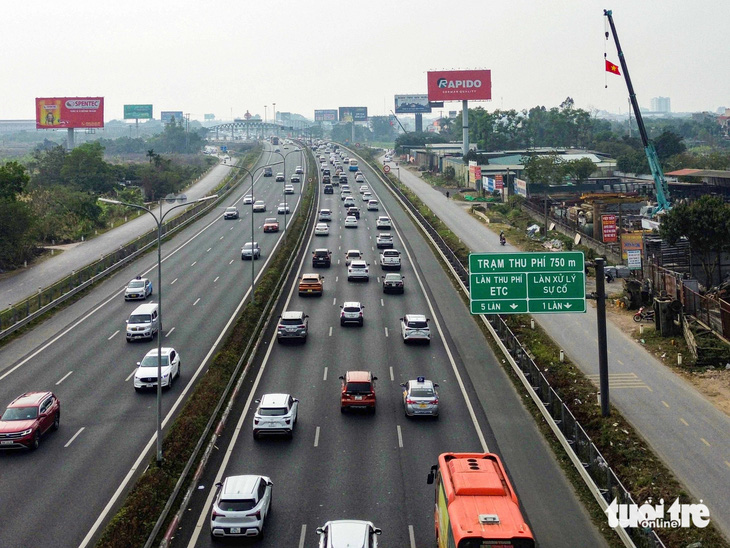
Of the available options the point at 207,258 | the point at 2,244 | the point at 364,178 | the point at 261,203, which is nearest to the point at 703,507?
the point at 207,258

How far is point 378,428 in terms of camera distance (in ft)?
104

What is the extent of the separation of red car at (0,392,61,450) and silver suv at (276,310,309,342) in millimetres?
14512

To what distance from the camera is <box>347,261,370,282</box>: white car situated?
6066 cm

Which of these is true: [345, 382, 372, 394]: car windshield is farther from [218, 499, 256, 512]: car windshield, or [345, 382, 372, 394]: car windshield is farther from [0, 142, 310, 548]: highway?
[218, 499, 256, 512]: car windshield

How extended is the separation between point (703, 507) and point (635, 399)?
37.8 feet

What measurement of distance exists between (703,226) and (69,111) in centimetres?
14541

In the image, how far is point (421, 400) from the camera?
3228cm

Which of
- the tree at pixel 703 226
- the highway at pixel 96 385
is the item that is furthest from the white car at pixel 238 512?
the tree at pixel 703 226

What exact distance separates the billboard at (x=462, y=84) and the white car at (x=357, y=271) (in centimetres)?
9989

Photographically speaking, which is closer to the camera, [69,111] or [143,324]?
[143,324]

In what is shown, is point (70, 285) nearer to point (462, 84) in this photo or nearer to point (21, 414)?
point (21, 414)

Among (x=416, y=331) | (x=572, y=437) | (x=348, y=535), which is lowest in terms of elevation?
(x=572, y=437)

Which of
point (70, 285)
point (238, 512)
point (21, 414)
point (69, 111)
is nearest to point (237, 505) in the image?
point (238, 512)

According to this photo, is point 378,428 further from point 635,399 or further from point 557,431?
point 635,399
